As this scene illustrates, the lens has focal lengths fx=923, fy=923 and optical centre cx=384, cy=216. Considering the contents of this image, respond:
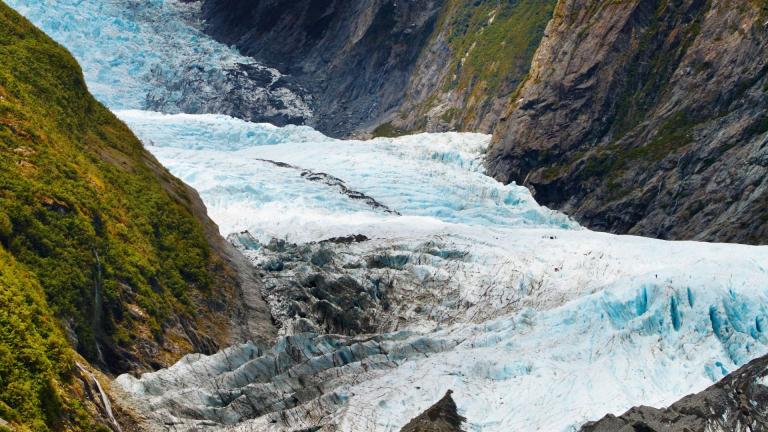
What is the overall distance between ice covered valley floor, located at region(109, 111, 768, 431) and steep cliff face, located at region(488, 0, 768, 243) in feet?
60.1

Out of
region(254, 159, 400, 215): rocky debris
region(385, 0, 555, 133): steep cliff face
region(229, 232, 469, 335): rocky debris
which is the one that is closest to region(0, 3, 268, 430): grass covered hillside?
region(229, 232, 469, 335): rocky debris

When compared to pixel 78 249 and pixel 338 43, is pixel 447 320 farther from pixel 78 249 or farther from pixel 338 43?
pixel 338 43

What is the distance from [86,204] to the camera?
28391 millimetres

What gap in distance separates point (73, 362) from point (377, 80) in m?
102

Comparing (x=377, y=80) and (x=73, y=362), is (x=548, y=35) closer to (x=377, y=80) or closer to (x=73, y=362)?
(x=377, y=80)

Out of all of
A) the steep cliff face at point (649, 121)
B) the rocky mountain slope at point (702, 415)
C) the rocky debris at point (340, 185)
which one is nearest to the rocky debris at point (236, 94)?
the rocky debris at point (340, 185)

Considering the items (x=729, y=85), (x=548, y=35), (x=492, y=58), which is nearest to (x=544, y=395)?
(x=729, y=85)

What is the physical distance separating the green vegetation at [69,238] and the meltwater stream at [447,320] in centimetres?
269

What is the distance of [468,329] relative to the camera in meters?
32.6

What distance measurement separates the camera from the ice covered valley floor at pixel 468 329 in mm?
26094

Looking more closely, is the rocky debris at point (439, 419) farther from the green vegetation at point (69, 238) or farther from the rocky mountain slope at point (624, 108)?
the rocky mountain slope at point (624, 108)

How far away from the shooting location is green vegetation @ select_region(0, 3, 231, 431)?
752 inches

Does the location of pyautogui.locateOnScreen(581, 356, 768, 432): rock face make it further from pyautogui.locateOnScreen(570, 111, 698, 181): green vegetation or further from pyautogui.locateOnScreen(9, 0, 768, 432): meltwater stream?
pyautogui.locateOnScreen(570, 111, 698, 181): green vegetation

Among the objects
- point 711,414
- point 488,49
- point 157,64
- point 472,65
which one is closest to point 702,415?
point 711,414
